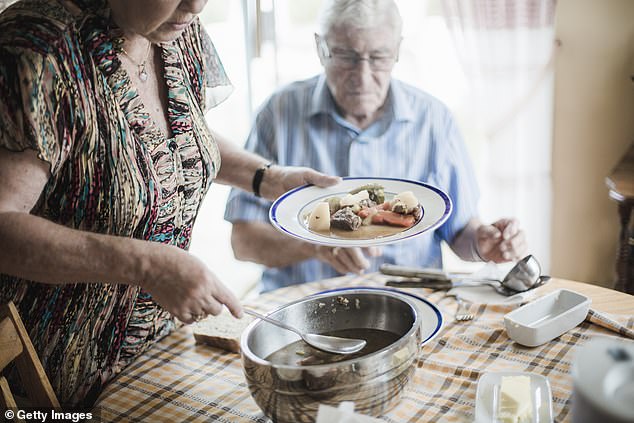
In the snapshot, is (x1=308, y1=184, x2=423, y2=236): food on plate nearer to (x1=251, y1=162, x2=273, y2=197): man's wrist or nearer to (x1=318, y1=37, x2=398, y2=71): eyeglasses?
(x1=251, y1=162, x2=273, y2=197): man's wrist

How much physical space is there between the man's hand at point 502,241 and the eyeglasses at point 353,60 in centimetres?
62

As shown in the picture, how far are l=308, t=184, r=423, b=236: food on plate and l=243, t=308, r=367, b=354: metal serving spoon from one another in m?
0.30

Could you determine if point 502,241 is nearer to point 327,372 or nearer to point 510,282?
point 510,282

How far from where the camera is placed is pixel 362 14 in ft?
7.10

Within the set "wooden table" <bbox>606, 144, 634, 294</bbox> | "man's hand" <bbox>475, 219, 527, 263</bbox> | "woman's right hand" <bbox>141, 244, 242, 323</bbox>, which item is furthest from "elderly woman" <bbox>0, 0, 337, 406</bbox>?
"wooden table" <bbox>606, 144, 634, 294</bbox>

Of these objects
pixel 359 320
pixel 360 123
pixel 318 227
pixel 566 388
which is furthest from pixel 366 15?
pixel 566 388

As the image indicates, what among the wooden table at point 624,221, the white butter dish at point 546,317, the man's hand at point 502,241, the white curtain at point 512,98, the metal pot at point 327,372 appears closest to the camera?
the metal pot at point 327,372

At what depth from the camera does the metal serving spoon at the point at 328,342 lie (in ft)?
4.03

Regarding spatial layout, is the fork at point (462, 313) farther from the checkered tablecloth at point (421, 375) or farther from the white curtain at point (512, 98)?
the white curtain at point (512, 98)

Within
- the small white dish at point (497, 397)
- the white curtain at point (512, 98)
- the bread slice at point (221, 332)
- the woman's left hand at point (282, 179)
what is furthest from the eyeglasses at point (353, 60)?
the small white dish at point (497, 397)

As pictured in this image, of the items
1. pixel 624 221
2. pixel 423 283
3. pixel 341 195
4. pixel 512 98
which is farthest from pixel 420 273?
pixel 512 98

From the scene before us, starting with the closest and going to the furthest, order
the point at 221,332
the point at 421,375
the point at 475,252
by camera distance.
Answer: the point at 421,375, the point at 221,332, the point at 475,252

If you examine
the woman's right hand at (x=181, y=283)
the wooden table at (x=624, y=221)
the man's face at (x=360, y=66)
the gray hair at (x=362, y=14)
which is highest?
the gray hair at (x=362, y=14)

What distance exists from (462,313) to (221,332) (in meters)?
0.54
